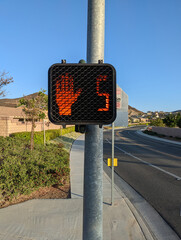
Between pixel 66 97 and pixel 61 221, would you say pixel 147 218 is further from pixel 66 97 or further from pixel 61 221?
pixel 66 97

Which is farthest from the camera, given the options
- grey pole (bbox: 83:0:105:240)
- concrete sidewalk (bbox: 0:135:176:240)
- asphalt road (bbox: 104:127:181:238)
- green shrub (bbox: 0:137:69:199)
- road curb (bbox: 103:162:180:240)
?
green shrub (bbox: 0:137:69:199)

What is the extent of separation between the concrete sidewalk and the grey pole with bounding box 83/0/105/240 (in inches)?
98.8

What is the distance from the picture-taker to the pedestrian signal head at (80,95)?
5.59ft

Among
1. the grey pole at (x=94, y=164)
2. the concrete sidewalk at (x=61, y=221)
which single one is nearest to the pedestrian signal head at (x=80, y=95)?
the grey pole at (x=94, y=164)

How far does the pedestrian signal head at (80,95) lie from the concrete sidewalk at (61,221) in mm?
3328

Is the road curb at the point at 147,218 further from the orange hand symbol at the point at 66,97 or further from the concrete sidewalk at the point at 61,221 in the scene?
the orange hand symbol at the point at 66,97

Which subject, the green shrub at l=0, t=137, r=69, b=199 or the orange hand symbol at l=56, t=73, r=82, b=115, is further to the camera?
the green shrub at l=0, t=137, r=69, b=199

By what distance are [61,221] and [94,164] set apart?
3.41 metres

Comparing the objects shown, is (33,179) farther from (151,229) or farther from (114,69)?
(114,69)

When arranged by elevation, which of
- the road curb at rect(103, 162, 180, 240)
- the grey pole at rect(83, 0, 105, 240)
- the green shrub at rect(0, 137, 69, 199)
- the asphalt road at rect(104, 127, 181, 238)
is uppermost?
the grey pole at rect(83, 0, 105, 240)

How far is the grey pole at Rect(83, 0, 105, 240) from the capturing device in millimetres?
1887

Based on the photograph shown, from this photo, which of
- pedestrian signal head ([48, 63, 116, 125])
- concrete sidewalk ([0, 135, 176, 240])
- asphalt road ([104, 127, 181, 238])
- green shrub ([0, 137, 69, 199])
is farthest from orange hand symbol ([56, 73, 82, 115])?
green shrub ([0, 137, 69, 199])

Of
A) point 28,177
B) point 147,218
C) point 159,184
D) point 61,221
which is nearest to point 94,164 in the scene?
point 61,221

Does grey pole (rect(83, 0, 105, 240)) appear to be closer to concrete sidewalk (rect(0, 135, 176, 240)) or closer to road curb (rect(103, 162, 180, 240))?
concrete sidewalk (rect(0, 135, 176, 240))
